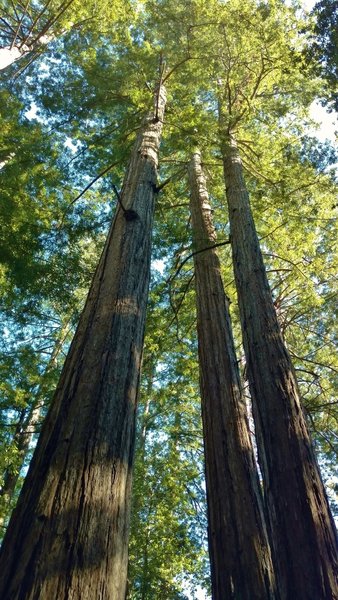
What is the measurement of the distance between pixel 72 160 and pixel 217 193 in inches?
150

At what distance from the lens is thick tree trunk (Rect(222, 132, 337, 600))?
3551 millimetres

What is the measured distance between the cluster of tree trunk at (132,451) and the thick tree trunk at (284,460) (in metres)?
0.01

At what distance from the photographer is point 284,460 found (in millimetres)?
4234

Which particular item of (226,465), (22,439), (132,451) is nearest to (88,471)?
(132,451)

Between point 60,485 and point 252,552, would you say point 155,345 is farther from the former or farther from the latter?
point 60,485

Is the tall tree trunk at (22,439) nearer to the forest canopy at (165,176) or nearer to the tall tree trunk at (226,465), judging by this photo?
the forest canopy at (165,176)

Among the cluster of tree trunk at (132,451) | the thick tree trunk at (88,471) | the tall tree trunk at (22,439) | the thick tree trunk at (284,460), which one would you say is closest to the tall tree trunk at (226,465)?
the cluster of tree trunk at (132,451)

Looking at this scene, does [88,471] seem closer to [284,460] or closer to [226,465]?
[284,460]

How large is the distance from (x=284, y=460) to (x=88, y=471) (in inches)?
109

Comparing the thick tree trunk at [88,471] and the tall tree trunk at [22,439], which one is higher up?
the tall tree trunk at [22,439]

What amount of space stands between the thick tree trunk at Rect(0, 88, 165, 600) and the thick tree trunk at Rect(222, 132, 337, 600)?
7.18 feet

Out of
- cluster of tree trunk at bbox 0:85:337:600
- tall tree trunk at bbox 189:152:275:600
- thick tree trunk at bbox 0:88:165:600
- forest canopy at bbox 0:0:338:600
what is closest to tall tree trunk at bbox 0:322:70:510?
forest canopy at bbox 0:0:338:600

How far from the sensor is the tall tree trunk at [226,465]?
402 centimetres

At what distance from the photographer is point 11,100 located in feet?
30.6
